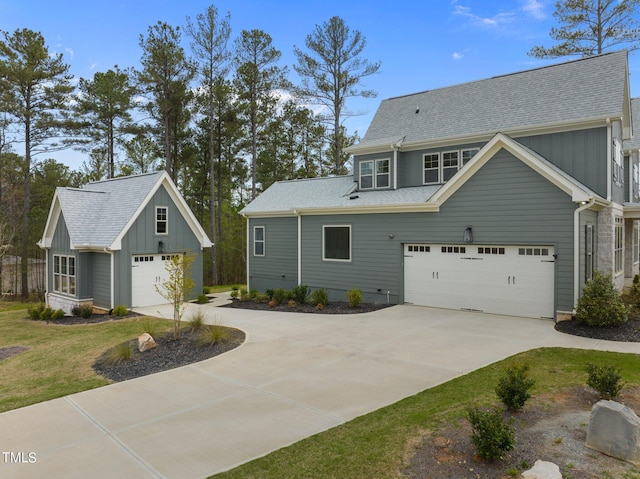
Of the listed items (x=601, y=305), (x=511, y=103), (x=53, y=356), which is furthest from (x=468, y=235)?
(x=53, y=356)

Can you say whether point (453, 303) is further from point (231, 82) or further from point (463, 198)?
point (231, 82)

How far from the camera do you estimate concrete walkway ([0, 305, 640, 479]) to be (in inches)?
171

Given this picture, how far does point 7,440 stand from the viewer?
4855 millimetres

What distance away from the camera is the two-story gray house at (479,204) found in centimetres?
1102

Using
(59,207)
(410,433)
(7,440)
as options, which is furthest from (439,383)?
(59,207)

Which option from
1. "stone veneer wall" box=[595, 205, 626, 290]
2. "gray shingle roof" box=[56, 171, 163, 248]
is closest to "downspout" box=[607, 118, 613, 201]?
"stone veneer wall" box=[595, 205, 626, 290]

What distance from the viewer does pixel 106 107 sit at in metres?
25.7

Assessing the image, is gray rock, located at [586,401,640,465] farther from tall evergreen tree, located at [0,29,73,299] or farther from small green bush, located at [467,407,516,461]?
tall evergreen tree, located at [0,29,73,299]

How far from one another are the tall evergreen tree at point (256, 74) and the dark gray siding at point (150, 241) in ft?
25.9

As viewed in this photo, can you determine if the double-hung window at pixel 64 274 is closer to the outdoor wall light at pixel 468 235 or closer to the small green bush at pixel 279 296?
the small green bush at pixel 279 296

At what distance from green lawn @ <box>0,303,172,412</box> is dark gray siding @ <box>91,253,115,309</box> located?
2003mm

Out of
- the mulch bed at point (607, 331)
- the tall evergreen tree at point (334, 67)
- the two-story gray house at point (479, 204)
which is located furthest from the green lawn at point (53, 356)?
the tall evergreen tree at point (334, 67)

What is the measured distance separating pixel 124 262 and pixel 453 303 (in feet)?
39.0

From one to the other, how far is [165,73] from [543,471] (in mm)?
25805
